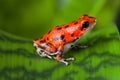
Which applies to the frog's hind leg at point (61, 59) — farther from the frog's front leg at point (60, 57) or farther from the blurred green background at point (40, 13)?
the blurred green background at point (40, 13)

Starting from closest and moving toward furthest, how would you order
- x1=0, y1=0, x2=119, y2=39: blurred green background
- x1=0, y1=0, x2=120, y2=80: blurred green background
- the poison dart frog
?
x1=0, y1=0, x2=120, y2=80: blurred green background < the poison dart frog < x1=0, y1=0, x2=119, y2=39: blurred green background

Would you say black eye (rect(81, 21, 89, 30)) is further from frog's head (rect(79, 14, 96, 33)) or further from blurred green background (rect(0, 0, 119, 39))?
blurred green background (rect(0, 0, 119, 39))

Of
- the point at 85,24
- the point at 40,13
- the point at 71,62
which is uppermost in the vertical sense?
the point at 40,13

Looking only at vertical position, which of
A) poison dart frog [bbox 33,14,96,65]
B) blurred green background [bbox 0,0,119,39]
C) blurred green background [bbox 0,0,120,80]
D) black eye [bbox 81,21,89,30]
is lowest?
blurred green background [bbox 0,0,120,80]

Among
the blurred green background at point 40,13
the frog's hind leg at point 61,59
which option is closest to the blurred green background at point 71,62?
the frog's hind leg at point 61,59

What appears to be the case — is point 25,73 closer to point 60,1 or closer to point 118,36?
point 118,36

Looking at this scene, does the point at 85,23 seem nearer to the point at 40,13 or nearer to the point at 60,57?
the point at 60,57

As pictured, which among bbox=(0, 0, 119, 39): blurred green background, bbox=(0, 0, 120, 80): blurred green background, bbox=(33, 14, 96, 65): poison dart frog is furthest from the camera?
bbox=(0, 0, 119, 39): blurred green background

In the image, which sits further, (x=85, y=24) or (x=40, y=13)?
(x=40, y=13)

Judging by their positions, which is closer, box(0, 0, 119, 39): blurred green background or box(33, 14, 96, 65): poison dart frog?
box(33, 14, 96, 65): poison dart frog

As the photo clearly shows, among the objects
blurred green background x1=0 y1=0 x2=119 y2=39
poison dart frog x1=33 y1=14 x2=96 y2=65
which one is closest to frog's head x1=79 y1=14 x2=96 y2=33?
poison dart frog x1=33 y1=14 x2=96 y2=65

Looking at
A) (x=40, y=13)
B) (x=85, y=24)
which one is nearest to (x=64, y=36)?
(x=85, y=24)
